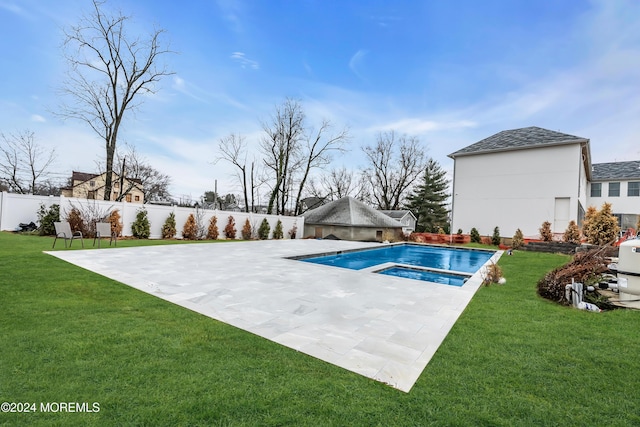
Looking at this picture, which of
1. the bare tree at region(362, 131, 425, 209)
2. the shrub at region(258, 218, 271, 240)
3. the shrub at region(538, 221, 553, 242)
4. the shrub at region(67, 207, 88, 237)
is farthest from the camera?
the bare tree at region(362, 131, 425, 209)

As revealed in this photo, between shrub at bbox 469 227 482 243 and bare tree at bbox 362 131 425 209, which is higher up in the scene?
bare tree at bbox 362 131 425 209

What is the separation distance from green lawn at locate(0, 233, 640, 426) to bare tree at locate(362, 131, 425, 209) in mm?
33452

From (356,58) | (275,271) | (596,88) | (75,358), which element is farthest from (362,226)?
(75,358)

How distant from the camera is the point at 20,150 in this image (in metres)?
23.7

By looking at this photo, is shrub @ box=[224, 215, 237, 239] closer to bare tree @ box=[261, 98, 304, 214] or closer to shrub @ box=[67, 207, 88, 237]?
shrub @ box=[67, 207, 88, 237]

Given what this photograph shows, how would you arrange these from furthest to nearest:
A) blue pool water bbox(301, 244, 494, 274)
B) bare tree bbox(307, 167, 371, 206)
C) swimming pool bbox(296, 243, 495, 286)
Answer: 1. bare tree bbox(307, 167, 371, 206)
2. blue pool water bbox(301, 244, 494, 274)
3. swimming pool bbox(296, 243, 495, 286)

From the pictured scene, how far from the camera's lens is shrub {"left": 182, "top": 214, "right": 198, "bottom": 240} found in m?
16.3

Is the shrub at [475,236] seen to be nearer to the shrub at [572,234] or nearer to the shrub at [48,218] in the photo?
the shrub at [572,234]

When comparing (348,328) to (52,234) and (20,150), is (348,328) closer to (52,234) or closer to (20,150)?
(52,234)

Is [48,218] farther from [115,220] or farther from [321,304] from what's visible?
[321,304]

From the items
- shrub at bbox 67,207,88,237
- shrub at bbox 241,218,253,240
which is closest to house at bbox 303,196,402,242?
shrub at bbox 241,218,253,240

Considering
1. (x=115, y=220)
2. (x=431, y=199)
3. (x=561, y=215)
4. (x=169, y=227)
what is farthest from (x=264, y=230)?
(x=431, y=199)

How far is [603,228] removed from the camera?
13.9 metres

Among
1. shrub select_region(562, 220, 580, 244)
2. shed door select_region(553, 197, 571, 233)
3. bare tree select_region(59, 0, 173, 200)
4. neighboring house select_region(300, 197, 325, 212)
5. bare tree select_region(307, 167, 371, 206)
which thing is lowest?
shrub select_region(562, 220, 580, 244)
